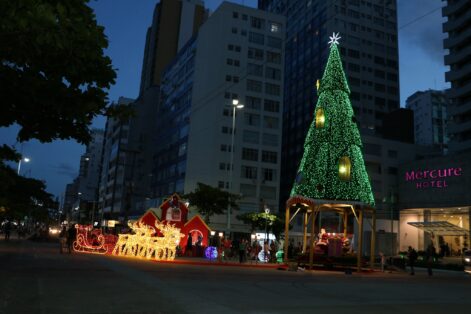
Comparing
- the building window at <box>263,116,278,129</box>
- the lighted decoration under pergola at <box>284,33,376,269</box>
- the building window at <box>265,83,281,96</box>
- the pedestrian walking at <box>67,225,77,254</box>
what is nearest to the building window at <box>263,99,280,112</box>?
the building window at <box>265,83,281,96</box>

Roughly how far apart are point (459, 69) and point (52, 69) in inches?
3074

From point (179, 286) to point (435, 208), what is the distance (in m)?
56.3

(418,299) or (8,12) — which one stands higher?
(8,12)

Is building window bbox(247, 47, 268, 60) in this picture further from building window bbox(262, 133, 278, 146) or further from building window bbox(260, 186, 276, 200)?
building window bbox(260, 186, 276, 200)

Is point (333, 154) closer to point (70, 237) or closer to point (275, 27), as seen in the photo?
point (70, 237)

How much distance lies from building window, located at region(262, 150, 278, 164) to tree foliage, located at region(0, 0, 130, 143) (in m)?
69.5

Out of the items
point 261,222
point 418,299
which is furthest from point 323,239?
point 261,222

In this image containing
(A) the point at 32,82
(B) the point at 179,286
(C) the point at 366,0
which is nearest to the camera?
(A) the point at 32,82

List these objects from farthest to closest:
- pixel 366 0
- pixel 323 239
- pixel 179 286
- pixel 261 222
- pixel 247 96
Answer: pixel 366 0 → pixel 247 96 → pixel 261 222 → pixel 323 239 → pixel 179 286

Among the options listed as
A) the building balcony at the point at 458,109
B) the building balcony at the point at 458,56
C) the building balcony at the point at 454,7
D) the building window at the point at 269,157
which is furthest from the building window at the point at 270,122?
the building balcony at the point at 454,7

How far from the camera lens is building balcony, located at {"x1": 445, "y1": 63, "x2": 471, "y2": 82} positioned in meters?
71.1

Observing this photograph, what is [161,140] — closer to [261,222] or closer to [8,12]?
[261,222]

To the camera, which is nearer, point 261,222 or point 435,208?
point 261,222

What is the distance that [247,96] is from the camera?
78.4 metres
